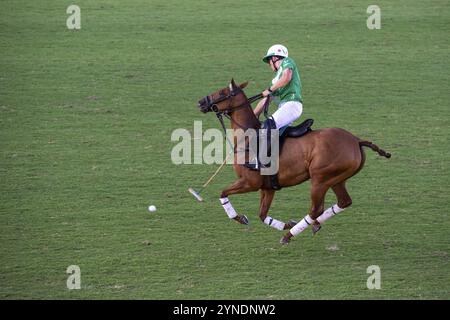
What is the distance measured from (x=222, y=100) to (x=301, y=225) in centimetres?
218

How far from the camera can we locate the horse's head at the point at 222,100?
12.6m

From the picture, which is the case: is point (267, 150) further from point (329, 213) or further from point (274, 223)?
point (329, 213)

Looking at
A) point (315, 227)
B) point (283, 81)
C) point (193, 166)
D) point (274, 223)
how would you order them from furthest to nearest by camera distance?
point (193, 166) → point (315, 227) → point (274, 223) → point (283, 81)

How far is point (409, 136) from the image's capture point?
17.7 meters

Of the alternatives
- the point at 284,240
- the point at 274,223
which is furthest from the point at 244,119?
the point at 284,240

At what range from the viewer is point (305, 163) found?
12328 millimetres

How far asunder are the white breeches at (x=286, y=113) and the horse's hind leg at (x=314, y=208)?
3.43 ft
